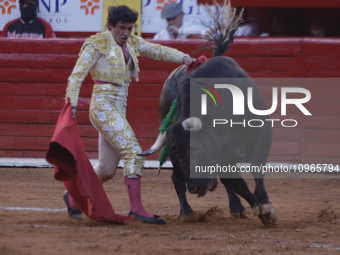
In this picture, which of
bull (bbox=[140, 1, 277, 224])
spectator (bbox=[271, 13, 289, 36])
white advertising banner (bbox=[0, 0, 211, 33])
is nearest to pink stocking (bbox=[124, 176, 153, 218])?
bull (bbox=[140, 1, 277, 224])

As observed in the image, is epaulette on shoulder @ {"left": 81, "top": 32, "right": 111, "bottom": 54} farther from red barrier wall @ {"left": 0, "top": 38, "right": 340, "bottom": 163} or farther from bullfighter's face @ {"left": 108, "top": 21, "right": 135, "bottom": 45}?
red barrier wall @ {"left": 0, "top": 38, "right": 340, "bottom": 163}

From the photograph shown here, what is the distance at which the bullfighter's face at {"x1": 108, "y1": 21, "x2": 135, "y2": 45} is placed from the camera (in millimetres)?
3384

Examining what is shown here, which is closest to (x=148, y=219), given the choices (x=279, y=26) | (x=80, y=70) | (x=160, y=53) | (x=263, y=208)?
(x=263, y=208)

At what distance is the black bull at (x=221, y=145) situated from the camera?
3209mm

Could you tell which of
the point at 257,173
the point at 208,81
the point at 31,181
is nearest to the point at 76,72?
the point at 208,81

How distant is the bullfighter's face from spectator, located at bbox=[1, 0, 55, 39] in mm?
3969

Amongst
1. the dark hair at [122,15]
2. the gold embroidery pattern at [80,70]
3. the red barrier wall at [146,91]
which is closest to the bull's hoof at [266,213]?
Result: the gold embroidery pattern at [80,70]

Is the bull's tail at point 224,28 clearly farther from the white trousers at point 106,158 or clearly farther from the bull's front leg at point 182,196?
the white trousers at point 106,158

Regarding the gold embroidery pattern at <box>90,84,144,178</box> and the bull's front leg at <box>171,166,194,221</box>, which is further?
the bull's front leg at <box>171,166,194,221</box>

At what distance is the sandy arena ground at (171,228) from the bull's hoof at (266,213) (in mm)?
54

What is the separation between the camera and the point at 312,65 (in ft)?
21.2

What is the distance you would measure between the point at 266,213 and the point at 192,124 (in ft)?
2.47

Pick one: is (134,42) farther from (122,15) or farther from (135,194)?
(135,194)

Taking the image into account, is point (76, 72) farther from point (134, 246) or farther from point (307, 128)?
point (307, 128)
